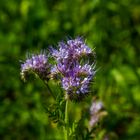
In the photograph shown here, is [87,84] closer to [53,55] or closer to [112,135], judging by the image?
[53,55]

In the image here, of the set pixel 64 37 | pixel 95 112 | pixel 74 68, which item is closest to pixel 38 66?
pixel 74 68

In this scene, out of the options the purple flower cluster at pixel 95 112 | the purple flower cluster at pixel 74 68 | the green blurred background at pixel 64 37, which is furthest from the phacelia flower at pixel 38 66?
the green blurred background at pixel 64 37

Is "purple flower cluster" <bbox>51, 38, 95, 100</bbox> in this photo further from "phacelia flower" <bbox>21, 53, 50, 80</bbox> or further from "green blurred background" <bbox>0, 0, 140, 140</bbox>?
"green blurred background" <bbox>0, 0, 140, 140</bbox>

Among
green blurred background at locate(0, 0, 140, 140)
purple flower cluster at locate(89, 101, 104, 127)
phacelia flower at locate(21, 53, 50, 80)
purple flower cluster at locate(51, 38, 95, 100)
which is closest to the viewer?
purple flower cluster at locate(51, 38, 95, 100)

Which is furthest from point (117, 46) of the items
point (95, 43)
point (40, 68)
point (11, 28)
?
point (40, 68)

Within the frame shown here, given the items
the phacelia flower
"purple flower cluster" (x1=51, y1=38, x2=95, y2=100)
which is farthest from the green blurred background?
"purple flower cluster" (x1=51, y1=38, x2=95, y2=100)

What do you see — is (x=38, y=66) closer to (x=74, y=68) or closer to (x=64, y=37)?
(x=74, y=68)

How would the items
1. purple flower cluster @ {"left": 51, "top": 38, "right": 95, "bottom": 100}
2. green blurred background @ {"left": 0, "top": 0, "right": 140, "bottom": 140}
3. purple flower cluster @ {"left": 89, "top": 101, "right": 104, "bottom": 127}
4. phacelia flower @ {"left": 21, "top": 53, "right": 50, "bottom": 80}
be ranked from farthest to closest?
green blurred background @ {"left": 0, "top": 0, "right": 140, "bottom": 140} < purple flower cluster @ {"left": 89, "top": 101, "right": 104, "bottom": 127} < phacelia flower @ {"left": 21, "top": 53, "right": 50, "bottom": 80} < purple flower cluster @ {"left": 51, "top": 38, "right": 95, "bottom": 100}
